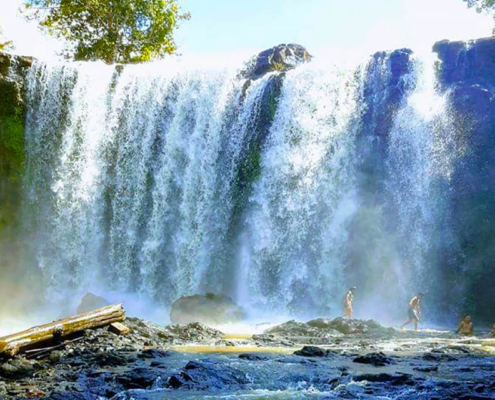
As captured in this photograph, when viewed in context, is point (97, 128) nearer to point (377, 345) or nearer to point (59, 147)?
point (59, 147)

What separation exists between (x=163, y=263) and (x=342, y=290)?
25.1 feet

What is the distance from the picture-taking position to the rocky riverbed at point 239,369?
8.61 meters

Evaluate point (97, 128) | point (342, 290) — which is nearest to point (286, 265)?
point (342, 290)

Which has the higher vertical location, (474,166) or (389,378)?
(474,166)

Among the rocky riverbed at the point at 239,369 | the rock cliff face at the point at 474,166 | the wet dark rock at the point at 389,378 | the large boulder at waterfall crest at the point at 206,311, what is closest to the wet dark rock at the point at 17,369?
the rocky riverbed at the point at 239,369

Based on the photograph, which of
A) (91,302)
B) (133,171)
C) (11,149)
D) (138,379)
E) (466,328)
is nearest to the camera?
(138,379)

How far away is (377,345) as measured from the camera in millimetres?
14188

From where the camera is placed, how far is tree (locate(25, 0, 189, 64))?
39656 mm

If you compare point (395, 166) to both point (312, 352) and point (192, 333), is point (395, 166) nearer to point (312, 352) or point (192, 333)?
point (192, 333)

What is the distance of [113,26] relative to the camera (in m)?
40.1

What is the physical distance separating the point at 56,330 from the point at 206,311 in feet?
30.0

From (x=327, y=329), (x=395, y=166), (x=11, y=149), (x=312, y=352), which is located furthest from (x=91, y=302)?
(x=395, y=166)

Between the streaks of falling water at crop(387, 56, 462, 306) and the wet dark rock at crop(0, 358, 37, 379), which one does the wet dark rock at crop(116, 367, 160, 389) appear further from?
the streaks of falling water at crop(387, 56, 462, 306)

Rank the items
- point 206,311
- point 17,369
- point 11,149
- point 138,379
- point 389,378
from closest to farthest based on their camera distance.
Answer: point 138,379
point 389,378
point 17,369
point 206,311
point 11,149
